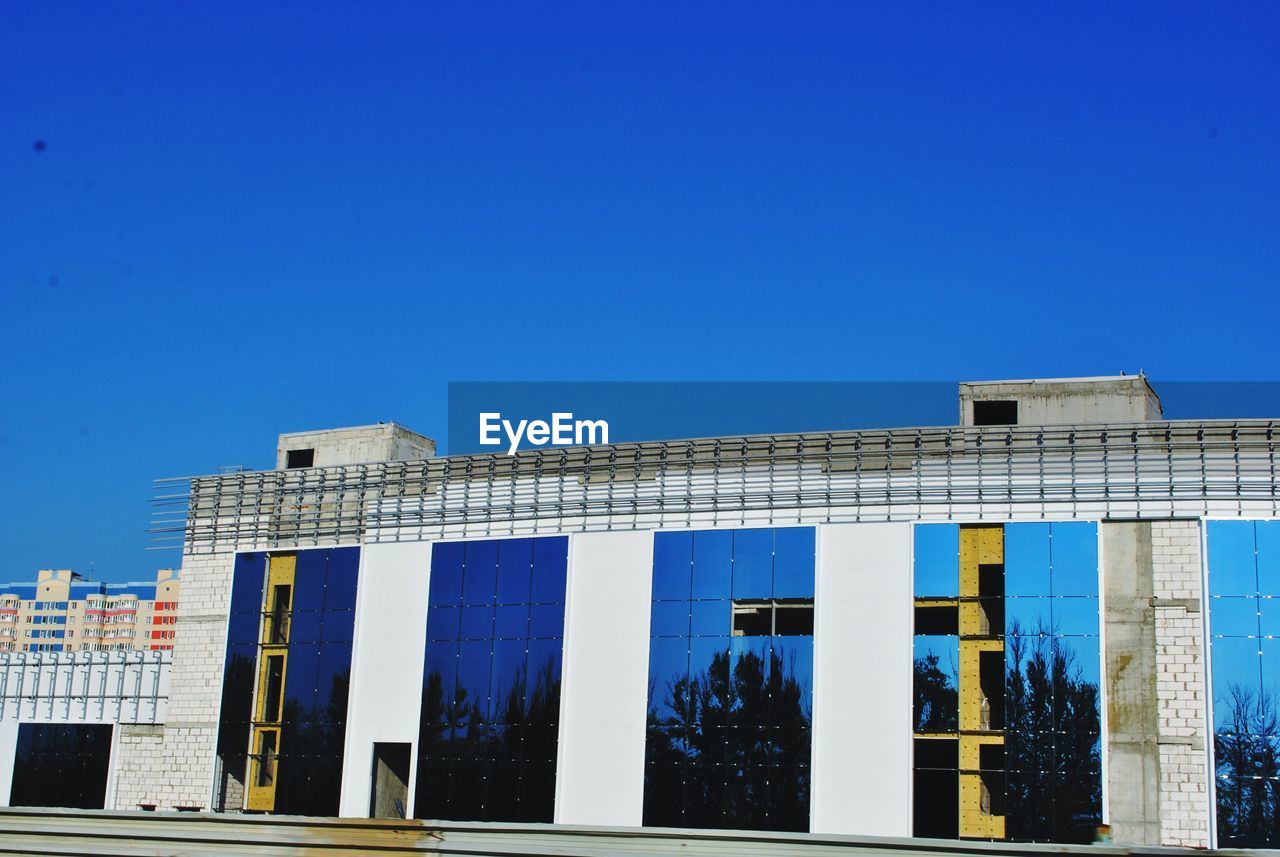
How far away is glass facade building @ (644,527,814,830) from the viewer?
41250mm

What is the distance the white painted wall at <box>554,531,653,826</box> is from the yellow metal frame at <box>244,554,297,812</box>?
11425 millimetres

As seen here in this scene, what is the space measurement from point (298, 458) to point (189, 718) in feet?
34.3

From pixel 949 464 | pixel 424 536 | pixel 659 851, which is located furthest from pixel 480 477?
pixel 659 851

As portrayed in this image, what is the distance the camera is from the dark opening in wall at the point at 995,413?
44812mm

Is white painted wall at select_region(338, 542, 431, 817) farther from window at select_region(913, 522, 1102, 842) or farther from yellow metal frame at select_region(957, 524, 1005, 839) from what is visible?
yellow metal frame at select_region(957, 524, 1005, 839)

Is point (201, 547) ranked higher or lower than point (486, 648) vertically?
higher

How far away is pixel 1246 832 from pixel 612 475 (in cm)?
2094

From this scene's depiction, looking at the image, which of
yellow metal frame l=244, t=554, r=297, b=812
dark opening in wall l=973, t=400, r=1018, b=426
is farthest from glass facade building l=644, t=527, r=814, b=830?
yellow metal frame l=244, t=554, r=297, b=812

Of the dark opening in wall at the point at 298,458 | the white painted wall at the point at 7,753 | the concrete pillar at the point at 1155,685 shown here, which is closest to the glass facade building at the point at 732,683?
the concrete pillar at the point at 1155,685

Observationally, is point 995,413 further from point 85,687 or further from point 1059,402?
point 85,687

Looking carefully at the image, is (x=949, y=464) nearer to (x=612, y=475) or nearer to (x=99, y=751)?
(x=612, y=475)

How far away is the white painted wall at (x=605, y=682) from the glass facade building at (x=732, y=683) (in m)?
0.45

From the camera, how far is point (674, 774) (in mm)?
42344

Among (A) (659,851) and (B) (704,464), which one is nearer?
(A) (659,851)
